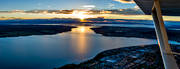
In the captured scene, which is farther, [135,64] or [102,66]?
[135,64]

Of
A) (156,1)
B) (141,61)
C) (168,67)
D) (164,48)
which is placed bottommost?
(141,61)

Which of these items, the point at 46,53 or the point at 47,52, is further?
the point at 47,52

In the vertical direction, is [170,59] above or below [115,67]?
above

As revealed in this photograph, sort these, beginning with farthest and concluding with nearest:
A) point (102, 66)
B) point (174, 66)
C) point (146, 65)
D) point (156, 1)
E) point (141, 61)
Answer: point (141, 61), point (146, 65), point (102, 66), point (156, 1), point (174, 66)

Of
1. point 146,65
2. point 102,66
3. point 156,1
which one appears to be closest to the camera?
point 156,1

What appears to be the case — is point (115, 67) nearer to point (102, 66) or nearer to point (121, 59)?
point (102, 66)

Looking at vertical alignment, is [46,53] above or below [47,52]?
above

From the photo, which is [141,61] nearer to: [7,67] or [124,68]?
[124,68]

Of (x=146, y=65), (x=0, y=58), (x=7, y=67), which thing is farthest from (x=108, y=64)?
(x=0, y=58)

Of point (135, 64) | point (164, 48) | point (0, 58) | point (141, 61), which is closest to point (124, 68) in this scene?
point (135, 64)
